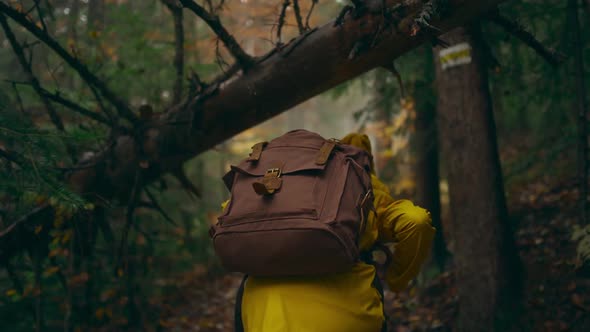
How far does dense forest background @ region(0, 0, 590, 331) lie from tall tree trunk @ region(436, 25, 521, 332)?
2cm

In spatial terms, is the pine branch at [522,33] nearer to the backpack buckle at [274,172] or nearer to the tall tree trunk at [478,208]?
the tall tree trunk at [478,208]

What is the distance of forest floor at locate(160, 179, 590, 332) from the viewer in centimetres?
401

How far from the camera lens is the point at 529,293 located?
424cm

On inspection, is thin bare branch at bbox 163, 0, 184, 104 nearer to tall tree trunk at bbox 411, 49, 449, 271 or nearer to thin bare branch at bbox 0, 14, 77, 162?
thin bare branch at bbox 0, 14, 77, 162

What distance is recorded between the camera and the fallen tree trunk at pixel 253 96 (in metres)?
2.82

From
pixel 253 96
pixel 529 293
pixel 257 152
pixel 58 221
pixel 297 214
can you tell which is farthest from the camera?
pixel 529 293

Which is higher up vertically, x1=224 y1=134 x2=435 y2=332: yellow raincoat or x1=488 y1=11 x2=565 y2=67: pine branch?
x1=488 y1=11 x2=565 y2=67: pine branch

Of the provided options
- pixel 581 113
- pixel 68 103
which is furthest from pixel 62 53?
pixel 581 113

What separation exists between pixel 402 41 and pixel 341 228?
Answer: 1.35m

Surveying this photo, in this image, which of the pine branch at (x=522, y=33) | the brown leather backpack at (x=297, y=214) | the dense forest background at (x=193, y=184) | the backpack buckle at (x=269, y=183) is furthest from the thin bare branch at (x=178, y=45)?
the pine branch at (x=522, y=33)

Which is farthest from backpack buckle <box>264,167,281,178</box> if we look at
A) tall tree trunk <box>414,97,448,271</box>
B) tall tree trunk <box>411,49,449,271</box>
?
tall tree trunk <box>414,97,448,271</box>

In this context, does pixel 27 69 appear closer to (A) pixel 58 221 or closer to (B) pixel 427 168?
(A) pixel 58 221

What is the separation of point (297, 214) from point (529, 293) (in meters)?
3.21

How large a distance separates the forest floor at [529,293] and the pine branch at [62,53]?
3551 millimetres
